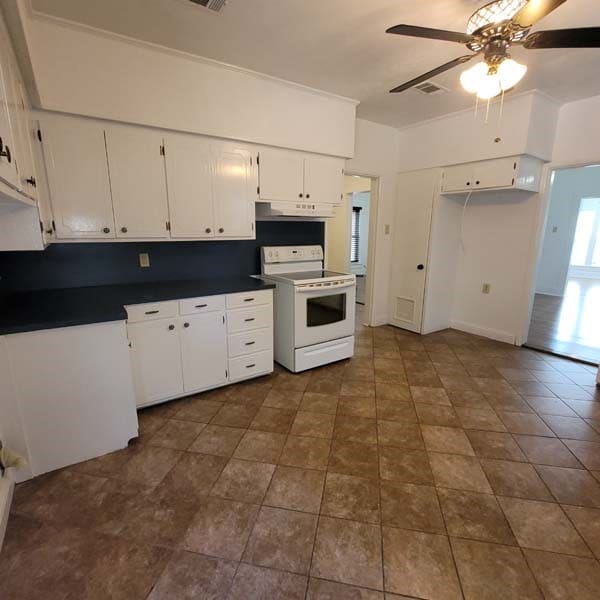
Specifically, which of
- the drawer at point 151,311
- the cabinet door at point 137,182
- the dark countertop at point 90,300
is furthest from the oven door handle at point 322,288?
the cabinet door at point 137,182

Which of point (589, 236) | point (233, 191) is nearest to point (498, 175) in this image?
point (233, 191)

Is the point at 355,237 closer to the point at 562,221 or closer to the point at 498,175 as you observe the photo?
the point at 562,221

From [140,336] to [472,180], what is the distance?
3718 mm

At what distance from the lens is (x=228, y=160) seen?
2.77 meters

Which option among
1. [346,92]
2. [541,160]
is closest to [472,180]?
[541,160]

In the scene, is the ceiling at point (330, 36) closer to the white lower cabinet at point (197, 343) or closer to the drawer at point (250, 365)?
the white lower cabinet at point (197, 343)

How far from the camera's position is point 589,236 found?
8961 millimetres

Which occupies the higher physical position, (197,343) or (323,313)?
(323,313)

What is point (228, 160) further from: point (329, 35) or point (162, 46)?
point (329, 35)

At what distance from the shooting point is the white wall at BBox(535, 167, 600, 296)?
627cm

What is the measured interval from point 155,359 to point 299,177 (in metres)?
2.10

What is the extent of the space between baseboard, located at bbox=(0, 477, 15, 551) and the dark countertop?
0.77 metres

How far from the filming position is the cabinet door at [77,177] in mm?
2143

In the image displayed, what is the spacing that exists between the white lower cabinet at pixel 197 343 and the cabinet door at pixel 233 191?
0.62 meters
